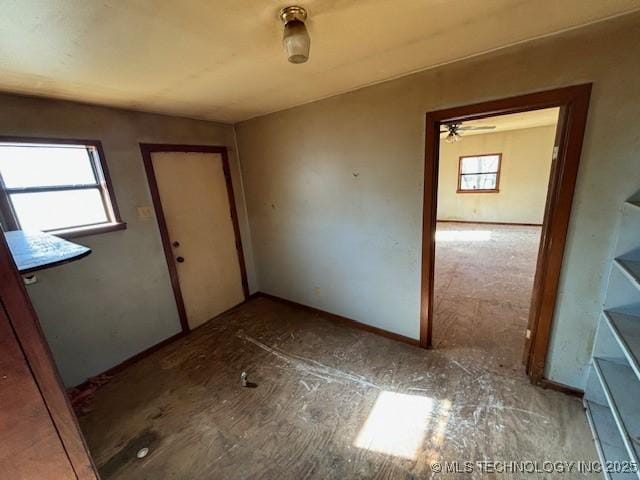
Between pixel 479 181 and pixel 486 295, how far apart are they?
15.7 ft

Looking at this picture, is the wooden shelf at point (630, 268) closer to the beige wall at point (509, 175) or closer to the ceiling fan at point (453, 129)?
the ceiling fan at point (453, 129)

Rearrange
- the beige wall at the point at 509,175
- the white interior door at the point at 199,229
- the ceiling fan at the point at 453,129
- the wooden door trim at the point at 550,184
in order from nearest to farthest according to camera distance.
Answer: the wooden door trim at the point at 550,184 → the white interior door at the point at 199,229 → the ceiling fan at the point at 453,129 → the beige wall at the point at 509,175

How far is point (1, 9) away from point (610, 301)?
10.6ft

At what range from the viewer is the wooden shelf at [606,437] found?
4.57ft

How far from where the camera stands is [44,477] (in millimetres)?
571

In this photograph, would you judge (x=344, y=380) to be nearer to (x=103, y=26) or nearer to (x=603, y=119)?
(x=603, y=119)

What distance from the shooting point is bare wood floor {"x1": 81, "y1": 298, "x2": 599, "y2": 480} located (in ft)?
5.01

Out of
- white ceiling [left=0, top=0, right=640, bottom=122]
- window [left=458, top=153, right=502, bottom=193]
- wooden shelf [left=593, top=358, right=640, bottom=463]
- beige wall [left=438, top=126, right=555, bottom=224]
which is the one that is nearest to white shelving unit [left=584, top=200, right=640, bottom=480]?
wooden shelf [left=593, top=358, right=640, bottom=463]

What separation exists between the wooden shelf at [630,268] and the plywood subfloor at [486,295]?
1.06 m

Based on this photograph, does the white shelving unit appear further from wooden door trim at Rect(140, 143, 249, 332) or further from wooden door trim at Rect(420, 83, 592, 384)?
wooden door trim at Rect(140, 143, 249, 332)

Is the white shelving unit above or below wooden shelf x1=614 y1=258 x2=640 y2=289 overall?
below

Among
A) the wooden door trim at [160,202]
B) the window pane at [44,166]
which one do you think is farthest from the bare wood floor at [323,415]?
the window pane at [44,166]

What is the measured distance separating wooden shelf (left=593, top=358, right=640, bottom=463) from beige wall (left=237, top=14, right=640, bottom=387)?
5.6 inches

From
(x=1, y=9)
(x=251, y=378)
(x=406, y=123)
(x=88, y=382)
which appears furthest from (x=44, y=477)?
(x=406, y=123)
